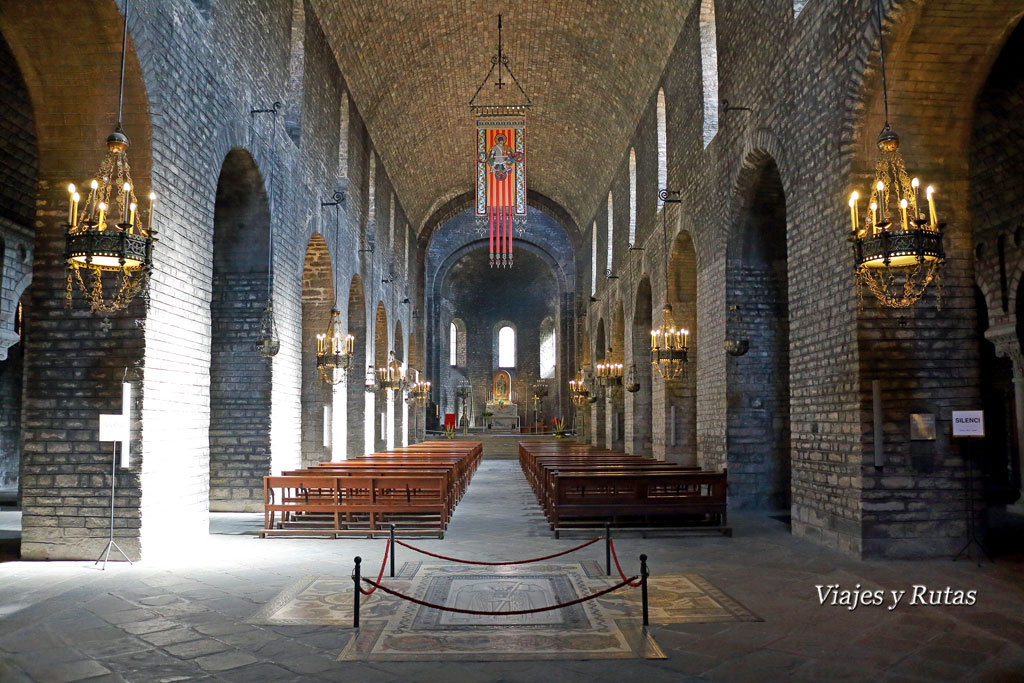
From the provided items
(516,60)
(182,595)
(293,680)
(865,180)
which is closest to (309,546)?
(182,595)

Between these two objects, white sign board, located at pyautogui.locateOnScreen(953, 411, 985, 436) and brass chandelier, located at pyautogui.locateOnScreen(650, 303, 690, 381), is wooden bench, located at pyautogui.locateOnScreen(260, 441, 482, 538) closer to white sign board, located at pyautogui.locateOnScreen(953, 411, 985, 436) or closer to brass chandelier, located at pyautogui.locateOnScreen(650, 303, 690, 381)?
brass chandelier, located at pyautogui.locateOnScreen(650, 303, 690, 381)

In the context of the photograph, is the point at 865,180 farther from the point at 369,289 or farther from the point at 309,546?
the point at 369,289

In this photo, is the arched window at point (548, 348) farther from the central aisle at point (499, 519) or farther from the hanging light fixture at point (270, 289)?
the hanging light fixture at point (270, 289)

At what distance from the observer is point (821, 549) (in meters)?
8.11

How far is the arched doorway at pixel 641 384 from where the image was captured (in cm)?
1916

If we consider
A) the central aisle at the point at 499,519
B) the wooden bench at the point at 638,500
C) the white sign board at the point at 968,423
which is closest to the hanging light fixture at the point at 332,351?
the central aisle at the point at 499,519

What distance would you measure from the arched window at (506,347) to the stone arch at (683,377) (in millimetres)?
24371

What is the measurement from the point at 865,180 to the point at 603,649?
229 inches

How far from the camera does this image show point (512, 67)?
20469 millimetres

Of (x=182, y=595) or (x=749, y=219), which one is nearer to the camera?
(x=182, y=595)

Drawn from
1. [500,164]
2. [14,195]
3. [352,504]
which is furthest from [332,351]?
[500,164]

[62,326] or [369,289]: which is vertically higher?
[369,289]

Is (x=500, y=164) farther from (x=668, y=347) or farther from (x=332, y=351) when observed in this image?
(x=668, y=347)

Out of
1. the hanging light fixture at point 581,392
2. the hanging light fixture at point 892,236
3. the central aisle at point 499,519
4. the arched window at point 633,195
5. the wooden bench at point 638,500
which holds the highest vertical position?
the arched window at point 633,195
